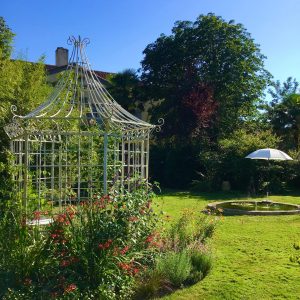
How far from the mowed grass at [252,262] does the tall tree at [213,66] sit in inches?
553

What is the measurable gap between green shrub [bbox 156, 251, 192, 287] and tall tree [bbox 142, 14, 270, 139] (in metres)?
19.0

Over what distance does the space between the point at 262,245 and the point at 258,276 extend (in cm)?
226

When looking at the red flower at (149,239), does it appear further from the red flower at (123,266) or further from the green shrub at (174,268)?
the red flower at (123,266)

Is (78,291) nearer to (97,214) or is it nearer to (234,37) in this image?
(97,214)

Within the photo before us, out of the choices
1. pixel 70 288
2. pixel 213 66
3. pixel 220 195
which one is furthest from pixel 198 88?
pixel 70 288

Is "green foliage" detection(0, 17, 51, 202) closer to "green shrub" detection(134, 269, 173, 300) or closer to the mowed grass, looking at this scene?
the mowed grass

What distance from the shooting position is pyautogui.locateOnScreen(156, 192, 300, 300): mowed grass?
5566mm

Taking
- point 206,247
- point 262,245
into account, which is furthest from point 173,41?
point 206,247

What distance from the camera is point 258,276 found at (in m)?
6.28

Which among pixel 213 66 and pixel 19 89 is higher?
pixel 213 66

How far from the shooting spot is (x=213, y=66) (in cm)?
2578

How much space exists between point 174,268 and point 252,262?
205 centimetres

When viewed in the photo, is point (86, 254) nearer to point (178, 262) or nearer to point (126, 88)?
point (178, 262)

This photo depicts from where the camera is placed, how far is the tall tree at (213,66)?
83.6 feet
